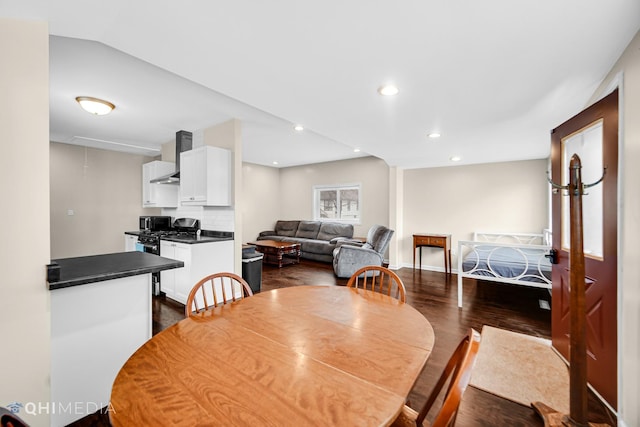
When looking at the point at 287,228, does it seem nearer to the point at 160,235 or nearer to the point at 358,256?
the point at 358,256

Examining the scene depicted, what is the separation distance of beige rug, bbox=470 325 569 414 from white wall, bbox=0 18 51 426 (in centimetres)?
268

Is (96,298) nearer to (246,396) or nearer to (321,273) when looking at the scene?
(246,396)

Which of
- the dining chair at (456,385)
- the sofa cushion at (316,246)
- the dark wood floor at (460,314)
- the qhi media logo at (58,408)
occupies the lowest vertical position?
the dark wood floor at (460,314)

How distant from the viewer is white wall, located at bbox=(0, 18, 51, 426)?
121 cm

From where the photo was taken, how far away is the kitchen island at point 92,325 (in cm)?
148

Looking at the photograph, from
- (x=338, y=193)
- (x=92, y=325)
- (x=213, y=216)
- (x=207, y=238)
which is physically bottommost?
(x=92, y=325)

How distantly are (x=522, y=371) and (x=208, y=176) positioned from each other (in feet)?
12.1

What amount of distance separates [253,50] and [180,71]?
0.62 meters

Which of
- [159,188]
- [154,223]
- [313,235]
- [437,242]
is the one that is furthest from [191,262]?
[437,242]

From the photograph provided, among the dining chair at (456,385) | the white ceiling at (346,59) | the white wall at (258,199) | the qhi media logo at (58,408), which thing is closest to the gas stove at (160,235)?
the white ceiling at (346,59)

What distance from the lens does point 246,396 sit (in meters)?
0.78

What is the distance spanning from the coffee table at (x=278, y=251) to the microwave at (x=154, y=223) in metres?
1.96

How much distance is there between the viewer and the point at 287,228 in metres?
7.41

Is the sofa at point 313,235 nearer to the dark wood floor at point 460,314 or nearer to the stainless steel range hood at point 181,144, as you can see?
the dark wood floor at point 460,314
